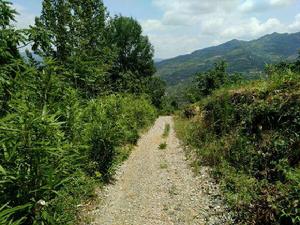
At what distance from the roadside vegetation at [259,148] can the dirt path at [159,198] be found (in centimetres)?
55

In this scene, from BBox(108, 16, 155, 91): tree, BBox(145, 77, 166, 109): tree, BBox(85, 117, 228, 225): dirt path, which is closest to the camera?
BBox(85, 117, 228, 225): dirt path

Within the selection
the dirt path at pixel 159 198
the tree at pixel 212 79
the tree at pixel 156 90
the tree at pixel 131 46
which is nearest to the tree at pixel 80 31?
the dirt path at pixel 159 198

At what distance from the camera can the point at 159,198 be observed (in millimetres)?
10352

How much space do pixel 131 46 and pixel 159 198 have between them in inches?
2263

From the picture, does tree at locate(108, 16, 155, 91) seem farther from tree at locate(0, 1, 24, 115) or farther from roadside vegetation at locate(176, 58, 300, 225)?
tree at locate(0, 1, 24, 115)

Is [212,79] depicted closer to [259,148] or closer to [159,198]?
[259,148]

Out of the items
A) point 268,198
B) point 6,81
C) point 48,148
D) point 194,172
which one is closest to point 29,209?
point 48,148

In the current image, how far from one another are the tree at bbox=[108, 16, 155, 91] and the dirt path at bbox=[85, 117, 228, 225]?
163ft

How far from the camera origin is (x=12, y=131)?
5.29m

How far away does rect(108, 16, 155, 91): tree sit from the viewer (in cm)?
6384

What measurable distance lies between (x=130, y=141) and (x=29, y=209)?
51.3 ft

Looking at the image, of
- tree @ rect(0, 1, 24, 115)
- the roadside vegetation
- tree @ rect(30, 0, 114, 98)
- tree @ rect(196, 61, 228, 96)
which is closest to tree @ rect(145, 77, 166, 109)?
tree @ rect(196, 61, 228, 96)

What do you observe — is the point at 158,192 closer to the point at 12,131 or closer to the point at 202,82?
the point at 12,131

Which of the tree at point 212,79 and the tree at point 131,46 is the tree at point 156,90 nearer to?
the tree at point 131,46
